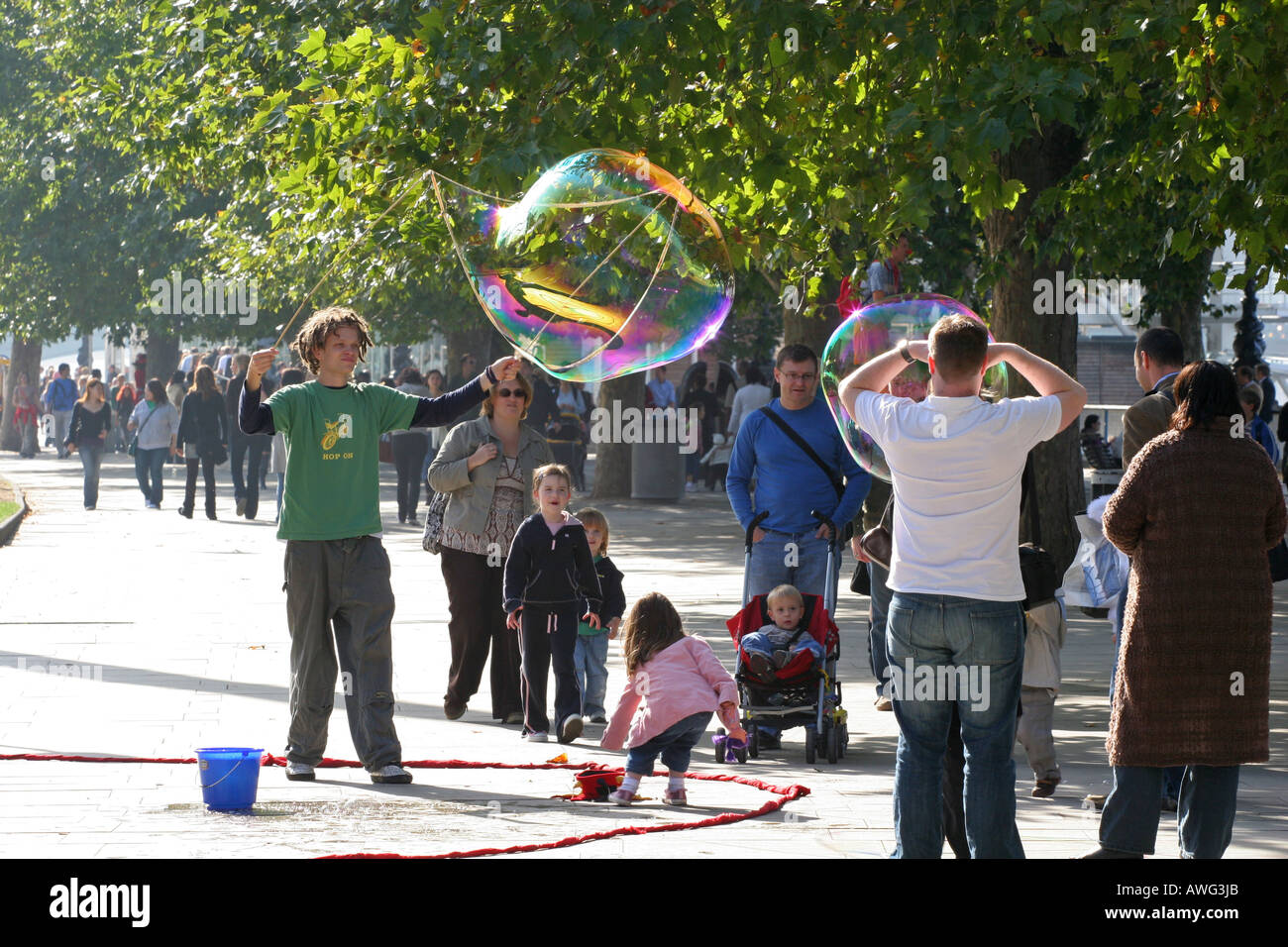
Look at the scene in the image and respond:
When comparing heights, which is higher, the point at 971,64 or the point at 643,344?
the point at 971,64

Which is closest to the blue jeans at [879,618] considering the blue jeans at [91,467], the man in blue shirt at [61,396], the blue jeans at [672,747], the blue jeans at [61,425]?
the blue jeans at [672,747]

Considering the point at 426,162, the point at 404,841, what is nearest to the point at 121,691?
the point at 426,162

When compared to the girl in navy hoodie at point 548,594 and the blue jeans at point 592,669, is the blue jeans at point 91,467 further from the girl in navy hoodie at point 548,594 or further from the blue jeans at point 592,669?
the girl in navy hoodie at point 548,594

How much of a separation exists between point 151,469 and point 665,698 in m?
19.9

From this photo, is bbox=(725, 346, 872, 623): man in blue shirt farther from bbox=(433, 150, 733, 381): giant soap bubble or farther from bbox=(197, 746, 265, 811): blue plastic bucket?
bbox=(197, 746, 265, 811): blue plastic bucket

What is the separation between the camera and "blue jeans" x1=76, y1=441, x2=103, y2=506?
26328 millimetres

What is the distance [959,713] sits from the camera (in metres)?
5.95

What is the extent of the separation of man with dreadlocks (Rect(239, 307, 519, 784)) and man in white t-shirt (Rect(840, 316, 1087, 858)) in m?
2.58

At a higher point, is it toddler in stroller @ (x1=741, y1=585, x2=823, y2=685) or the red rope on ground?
toddler in stroller @ (x1=741, y1=585, x2=823, y2=685)

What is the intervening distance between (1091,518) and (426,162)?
513 cm

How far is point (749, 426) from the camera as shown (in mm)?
9875

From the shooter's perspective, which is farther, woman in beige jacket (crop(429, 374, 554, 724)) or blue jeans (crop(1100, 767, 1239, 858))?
woman in beige jacket (crop(429, 374, 554, 724))

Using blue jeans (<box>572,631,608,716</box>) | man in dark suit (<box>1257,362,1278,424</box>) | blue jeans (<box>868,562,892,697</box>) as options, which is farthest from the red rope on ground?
man in dark suit (<box>1257,362,1278,424</box>)

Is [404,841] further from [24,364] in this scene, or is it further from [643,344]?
[24,364]
